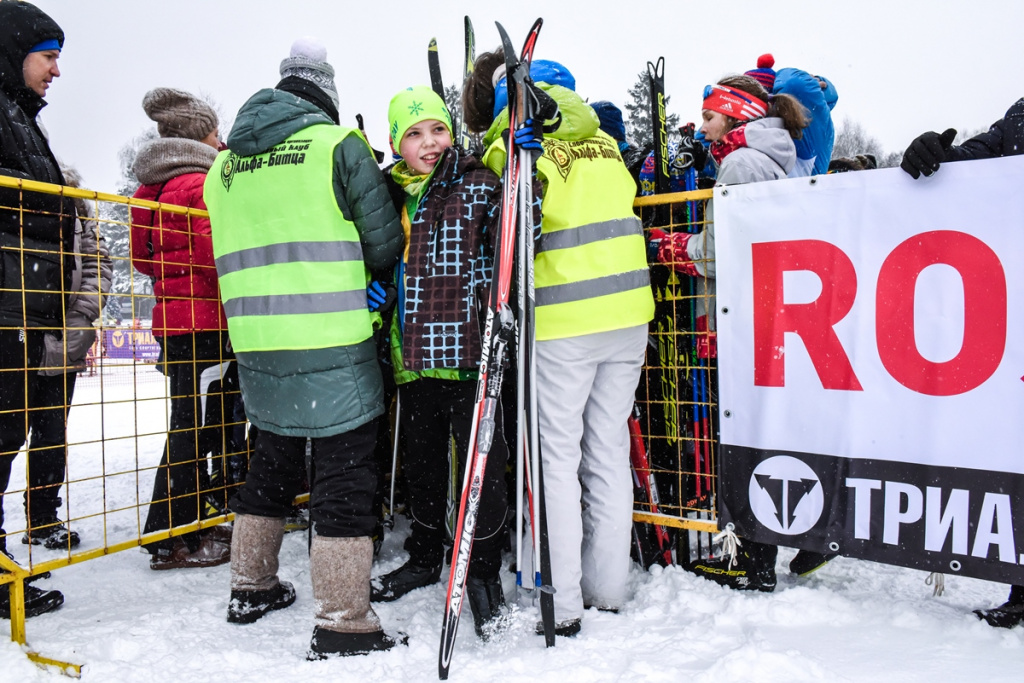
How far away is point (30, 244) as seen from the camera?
2.50 meters

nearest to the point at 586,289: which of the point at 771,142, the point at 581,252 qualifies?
the point at 581,252

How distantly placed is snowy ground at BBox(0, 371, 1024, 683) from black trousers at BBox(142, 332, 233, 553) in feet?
0.86

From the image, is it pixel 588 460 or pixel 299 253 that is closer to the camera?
pixel 299 253

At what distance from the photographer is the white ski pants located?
8.05ft

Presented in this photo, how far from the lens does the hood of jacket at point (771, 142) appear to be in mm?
2771

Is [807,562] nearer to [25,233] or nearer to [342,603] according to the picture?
[342,603]

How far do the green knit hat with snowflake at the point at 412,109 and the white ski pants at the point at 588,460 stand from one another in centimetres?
105

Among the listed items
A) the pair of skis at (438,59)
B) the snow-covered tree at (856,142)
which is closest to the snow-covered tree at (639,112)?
the snow-covered tree at (856,142)

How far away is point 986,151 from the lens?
7.91 feet

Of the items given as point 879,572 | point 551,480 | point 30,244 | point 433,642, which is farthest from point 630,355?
point 30,244

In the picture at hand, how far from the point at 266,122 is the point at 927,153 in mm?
2261

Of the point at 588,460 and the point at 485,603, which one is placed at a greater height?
the point at 588,460

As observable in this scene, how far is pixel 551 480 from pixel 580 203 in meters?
1.04

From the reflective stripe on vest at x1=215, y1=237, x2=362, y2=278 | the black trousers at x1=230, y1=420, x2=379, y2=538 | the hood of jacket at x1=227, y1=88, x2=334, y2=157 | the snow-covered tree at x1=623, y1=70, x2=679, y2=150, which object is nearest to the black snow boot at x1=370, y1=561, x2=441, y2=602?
the black trousers at x1=230, y1=420, x2=379, y2=538
